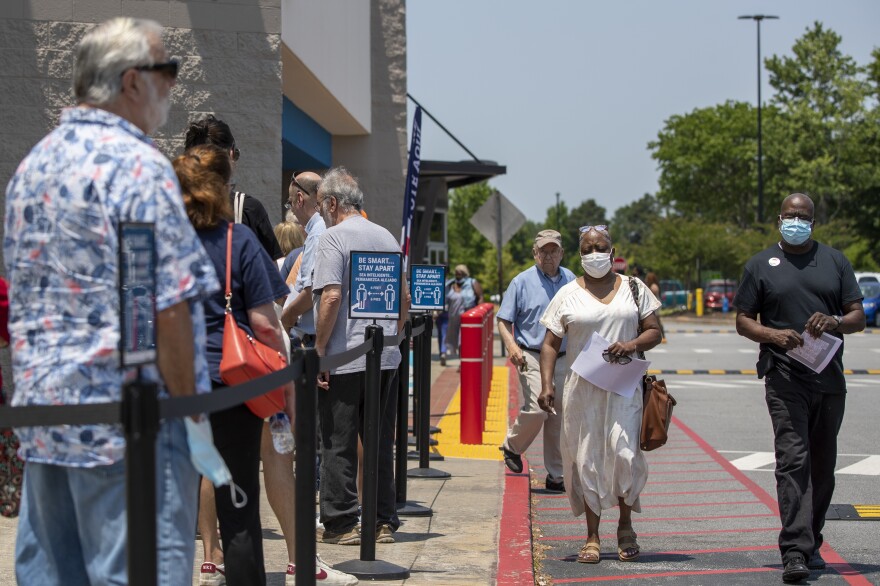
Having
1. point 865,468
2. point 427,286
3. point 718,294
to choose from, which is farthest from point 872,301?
point 427,286

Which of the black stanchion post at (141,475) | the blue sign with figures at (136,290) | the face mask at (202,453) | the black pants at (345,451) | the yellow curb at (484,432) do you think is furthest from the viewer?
the yellow curb at (484,432)

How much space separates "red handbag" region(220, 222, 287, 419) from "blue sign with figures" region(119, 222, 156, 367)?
123 cm

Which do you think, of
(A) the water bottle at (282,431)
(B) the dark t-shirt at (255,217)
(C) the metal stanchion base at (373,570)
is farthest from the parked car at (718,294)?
(A) the water bottle at (282,431)

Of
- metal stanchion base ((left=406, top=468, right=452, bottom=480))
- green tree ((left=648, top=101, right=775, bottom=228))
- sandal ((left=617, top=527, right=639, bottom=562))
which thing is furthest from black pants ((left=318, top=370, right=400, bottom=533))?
green tree ((left=648, top=101, right=775, bottom=228))

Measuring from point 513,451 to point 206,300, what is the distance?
215 inches

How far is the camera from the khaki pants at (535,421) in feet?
32.2

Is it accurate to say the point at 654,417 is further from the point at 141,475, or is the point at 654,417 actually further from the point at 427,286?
the point at 427,286

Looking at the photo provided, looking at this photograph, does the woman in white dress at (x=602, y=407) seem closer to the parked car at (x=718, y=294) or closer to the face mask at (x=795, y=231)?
the face mask at (x=795, y=231)

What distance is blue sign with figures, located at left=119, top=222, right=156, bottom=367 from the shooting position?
3279 millimetres

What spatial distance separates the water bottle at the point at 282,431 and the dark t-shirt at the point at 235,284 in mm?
270

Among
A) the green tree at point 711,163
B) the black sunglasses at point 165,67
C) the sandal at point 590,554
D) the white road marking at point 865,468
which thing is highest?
the green tree at point 711,163

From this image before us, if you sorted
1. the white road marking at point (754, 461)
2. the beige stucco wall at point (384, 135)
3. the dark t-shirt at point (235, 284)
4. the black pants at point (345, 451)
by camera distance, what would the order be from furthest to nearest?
the beige stucco wall at point (384, 135) → the white road marking at point (754, 461) → the black pants at point (345, 451) → the dark t-shirt at point (235, 284)

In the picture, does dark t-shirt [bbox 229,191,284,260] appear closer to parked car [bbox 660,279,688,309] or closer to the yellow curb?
the yellow curb

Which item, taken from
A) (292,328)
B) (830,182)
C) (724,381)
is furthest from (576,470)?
(830,182)
